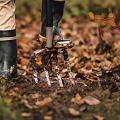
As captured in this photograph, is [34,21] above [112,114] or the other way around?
above

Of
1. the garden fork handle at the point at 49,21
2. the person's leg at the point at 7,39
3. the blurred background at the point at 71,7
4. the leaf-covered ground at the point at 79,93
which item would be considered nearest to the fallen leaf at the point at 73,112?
the leaf-covered ground at the point at 79,93

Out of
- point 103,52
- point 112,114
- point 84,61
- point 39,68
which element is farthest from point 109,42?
point 112,114

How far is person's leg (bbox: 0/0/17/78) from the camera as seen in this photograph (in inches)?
161

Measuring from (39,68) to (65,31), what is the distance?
3.28 meters

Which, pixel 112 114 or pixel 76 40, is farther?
pixel 76 40

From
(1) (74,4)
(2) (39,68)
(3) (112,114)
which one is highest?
(1) (74,4)

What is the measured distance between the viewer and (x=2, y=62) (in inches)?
165

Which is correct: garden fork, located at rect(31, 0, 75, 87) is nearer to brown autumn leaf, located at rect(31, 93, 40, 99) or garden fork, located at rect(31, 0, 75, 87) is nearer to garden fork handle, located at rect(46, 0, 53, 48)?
garden fork handle, located at rect(46, 0, 53, 48)

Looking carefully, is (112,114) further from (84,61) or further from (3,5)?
(84,61)

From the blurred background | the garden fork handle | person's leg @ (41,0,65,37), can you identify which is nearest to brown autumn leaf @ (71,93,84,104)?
the garden fork handle

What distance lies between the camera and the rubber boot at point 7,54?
164 inches

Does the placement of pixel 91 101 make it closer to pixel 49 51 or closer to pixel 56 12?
pixel 49 51

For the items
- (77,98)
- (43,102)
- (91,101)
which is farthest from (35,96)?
(91,101)

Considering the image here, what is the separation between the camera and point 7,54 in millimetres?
4188
